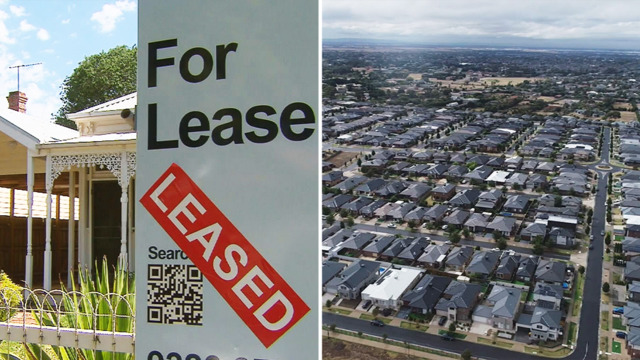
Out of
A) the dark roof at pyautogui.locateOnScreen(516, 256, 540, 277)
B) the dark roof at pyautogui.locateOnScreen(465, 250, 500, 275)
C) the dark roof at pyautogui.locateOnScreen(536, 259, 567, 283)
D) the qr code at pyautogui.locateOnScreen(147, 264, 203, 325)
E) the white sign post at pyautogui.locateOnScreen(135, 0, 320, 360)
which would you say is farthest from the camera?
the dark roof at pyautogui.locateOnScreen(465, 250, 500, 275)

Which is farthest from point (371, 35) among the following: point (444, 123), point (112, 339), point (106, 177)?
point (112, 339)

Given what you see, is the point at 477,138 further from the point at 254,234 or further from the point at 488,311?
the point at 254,234

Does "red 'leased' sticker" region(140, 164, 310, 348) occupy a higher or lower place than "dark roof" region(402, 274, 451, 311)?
higher

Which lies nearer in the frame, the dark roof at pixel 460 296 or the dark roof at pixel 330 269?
the dark roof at pixel 460 296

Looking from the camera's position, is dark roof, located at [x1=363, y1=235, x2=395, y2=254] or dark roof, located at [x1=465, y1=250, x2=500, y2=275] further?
dark roof, located at [x1=363, y1=235, x2=395, y2=254]

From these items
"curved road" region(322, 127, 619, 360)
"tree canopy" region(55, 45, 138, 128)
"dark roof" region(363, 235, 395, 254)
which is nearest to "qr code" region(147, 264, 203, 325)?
"curved road" region(322, 127, 619, 360)

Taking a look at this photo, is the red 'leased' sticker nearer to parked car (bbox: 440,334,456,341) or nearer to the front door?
the front door

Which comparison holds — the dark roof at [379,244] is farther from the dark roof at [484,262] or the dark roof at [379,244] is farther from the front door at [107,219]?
the front door at [107,219]

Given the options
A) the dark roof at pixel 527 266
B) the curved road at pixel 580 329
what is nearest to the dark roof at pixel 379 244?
the curved road at pixel 580 329
